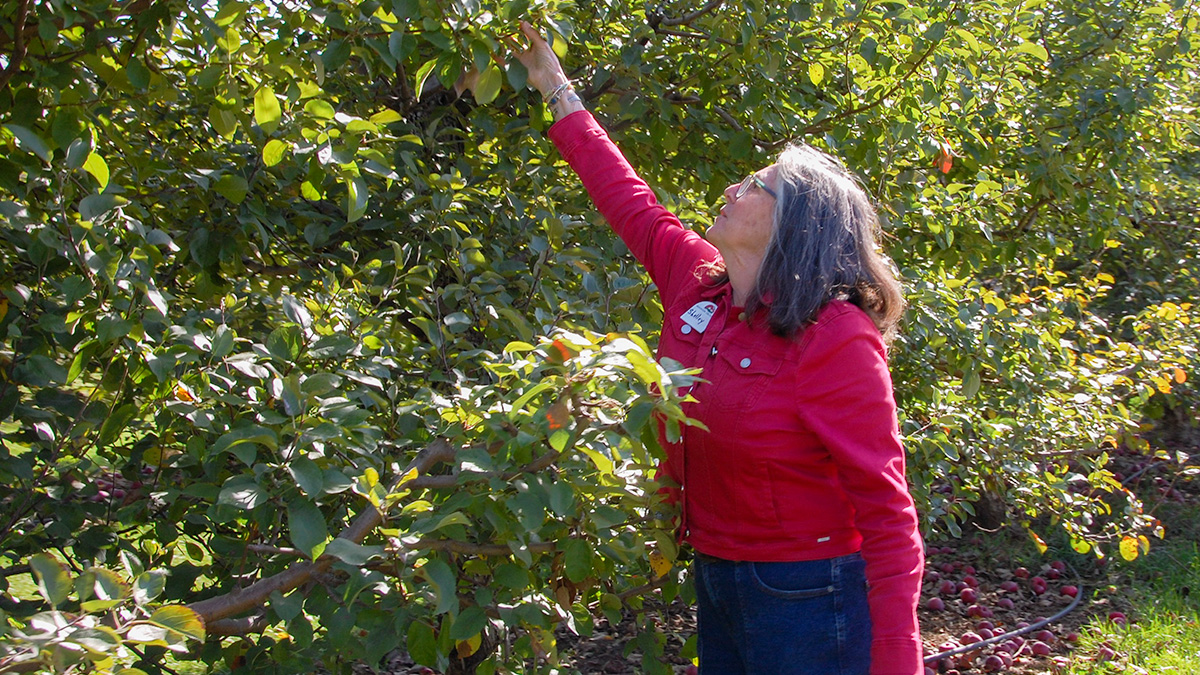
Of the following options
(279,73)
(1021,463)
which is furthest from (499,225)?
(1021,463)

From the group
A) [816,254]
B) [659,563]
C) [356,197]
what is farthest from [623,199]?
[659,563]

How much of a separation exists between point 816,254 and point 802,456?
1.16ft

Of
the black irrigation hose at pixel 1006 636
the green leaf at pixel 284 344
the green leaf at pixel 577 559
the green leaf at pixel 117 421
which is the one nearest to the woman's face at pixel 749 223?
the green leaf at pixel 577 559

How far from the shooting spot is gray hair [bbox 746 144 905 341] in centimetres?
169

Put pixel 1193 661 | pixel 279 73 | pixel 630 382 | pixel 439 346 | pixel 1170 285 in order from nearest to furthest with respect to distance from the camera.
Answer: pixel 630 382
pixel 279 73
pixel 439 346
pixel 1193 661
pixel 1170 285

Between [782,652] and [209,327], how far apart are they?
49.6 inches

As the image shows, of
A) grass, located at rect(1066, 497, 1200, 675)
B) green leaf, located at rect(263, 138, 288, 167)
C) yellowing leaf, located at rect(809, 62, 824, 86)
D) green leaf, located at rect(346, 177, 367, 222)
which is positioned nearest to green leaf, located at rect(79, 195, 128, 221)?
→ green leaf, located at rect(263, 138, 288, 167)

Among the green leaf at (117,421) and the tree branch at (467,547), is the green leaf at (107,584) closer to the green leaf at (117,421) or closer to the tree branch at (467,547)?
the tree branch at (467,547)

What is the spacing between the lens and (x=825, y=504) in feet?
5.52

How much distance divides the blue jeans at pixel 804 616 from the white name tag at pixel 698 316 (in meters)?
0.43

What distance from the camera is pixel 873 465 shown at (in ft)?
5.08

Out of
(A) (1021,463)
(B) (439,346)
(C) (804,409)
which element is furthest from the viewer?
(A) (1021,463)

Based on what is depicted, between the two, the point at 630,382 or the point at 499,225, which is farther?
the point at 499,225

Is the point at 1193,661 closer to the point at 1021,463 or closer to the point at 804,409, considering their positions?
the point at 1021,463
